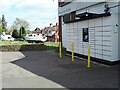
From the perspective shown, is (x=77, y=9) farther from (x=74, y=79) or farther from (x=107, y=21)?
(x=74, y=79)

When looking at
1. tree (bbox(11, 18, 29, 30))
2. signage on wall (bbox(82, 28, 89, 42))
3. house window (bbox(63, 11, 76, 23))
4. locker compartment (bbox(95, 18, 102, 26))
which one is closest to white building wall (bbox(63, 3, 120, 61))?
locker compartment (bbox(95, 18, 102, 26))

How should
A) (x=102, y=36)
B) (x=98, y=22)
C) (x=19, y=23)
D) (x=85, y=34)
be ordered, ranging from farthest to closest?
(x=19, y=23)
(x=85, y=34)
(x=98, y=22)
(x=102, y=36)

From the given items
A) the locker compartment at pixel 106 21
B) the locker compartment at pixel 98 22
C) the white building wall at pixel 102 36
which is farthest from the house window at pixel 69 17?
the locker compartment at pixel 106 21

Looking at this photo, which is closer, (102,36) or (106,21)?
(106,21)

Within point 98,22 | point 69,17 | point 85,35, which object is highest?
point 69,17

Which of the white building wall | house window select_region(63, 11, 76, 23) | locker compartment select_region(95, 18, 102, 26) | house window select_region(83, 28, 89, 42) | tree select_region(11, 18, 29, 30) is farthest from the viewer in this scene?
tree select_region(11, 18, 29, 30)

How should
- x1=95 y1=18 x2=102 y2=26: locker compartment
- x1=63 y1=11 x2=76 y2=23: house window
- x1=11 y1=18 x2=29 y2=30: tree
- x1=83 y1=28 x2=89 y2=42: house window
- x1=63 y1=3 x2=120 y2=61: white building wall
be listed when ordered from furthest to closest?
x1=11 y1=18 x2=29 y2=30: tree < x1=63 y1=11 x2=76 y2=23: house window < x1=83 y1=28 x2=89 y2=42: house window < x1=95 y1=18 x2=102 y2=26: locker compartment < x1=63 y1=3 x2=120 y2=61: white building wall

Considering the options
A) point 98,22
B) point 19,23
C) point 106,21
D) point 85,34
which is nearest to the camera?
Result: point 106,21

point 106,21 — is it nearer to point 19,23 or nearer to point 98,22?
point 98,22

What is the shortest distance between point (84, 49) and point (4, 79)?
735 cm

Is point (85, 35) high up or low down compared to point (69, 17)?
down

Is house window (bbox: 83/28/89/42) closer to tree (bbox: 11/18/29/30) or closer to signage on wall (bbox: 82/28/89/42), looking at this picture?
signage on wall (bbox: 82/28/89/42)

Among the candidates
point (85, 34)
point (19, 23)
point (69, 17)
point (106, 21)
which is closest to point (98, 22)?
point (106, 21)

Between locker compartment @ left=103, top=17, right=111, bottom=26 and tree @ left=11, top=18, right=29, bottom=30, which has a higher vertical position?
tree @ left=11, top=18, right=29, bottom=30
